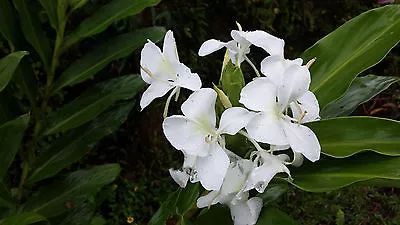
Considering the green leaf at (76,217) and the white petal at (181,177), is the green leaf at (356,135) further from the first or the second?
the green leaf at (76,217)

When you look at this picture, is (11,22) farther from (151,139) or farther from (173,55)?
(151,139)

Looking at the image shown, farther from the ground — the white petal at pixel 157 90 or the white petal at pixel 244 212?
the white petal at pixel 157 90

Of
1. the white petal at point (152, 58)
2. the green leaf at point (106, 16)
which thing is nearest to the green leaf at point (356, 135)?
the white petal at point (152, 58)

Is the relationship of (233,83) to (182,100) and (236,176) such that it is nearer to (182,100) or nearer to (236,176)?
(236,176)

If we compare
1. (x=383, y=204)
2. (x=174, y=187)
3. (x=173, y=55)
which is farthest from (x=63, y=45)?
(x=383, y=204)

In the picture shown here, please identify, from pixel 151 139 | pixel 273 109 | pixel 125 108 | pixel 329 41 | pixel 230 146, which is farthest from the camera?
pixel 151 139

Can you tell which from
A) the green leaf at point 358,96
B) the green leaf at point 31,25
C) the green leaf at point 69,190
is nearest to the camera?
the green leaf at point 358,96

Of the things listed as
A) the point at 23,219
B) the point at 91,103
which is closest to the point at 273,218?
the point at 23,219
